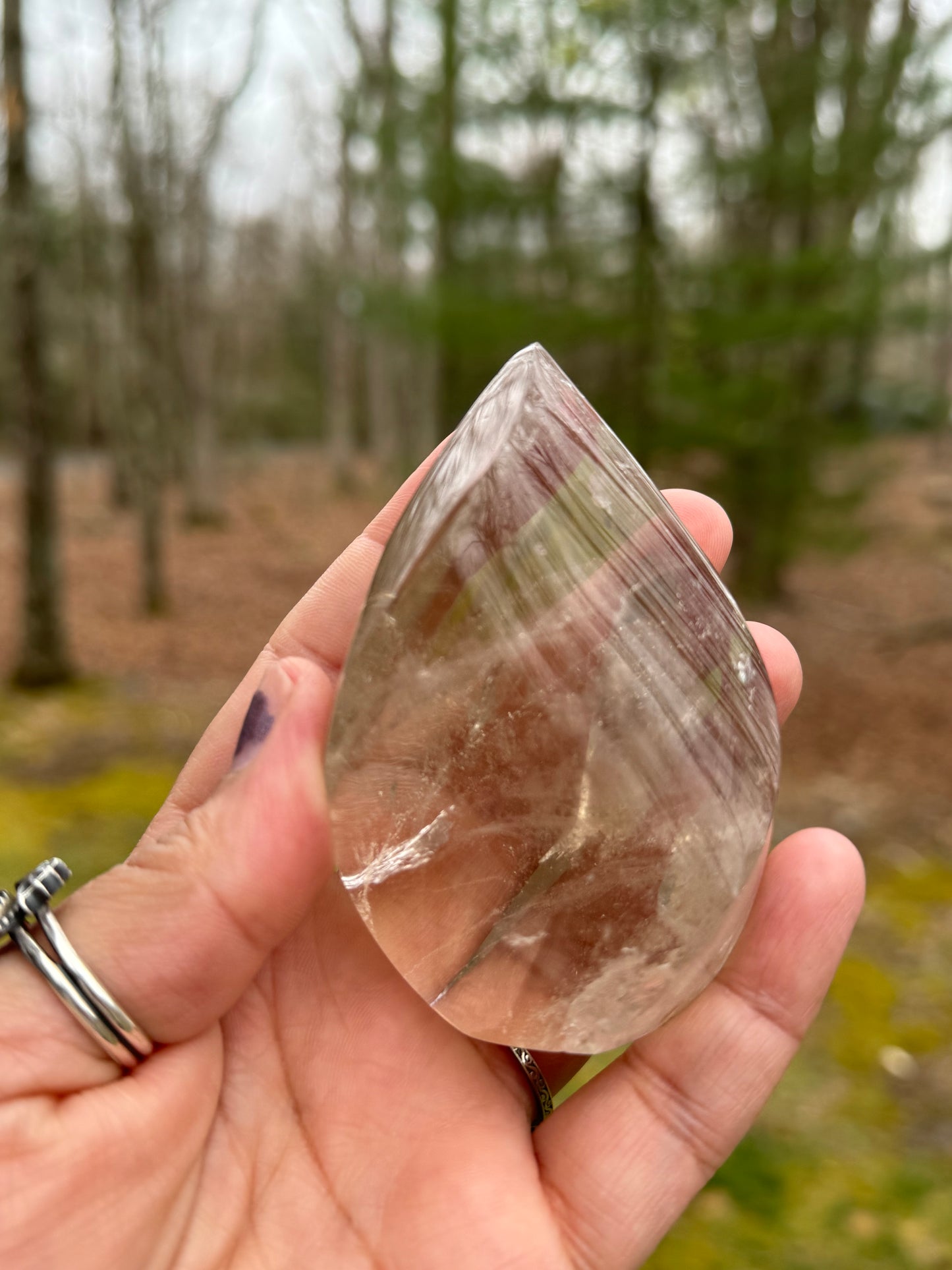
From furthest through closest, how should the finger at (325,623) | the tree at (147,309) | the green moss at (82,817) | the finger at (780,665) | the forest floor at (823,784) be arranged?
1. the tree at (147,309)
2. the green moss at (82,817)
3. the forest floor at (823,784)
4. the finger at (780,665)
5. the finger at (325,623)

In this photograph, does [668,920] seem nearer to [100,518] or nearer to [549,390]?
[549,390]

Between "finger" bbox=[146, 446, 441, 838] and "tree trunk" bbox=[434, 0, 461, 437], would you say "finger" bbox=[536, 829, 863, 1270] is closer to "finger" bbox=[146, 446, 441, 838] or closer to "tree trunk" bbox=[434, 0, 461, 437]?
"finger" bbox=[146, 446, 441, 838]

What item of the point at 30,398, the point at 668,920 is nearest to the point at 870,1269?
the point at 668,920

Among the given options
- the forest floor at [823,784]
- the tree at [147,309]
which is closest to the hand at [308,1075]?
the forest floor at [823,784]

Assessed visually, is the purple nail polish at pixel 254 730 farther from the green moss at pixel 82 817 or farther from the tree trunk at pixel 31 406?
the tree trunk at pixel 31 406

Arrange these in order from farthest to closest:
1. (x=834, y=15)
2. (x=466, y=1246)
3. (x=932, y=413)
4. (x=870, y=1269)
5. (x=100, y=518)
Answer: (x=100, y=518) → (x=932, y=413) → (x=834, y=15) → (x=870, y=1269) → (x=466, y=1246)

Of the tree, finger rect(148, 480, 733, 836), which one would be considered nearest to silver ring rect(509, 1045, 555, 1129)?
finger rect(148, 480, 733, 836)

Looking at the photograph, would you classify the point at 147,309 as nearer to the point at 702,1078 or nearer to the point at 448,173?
the point at 448,173
